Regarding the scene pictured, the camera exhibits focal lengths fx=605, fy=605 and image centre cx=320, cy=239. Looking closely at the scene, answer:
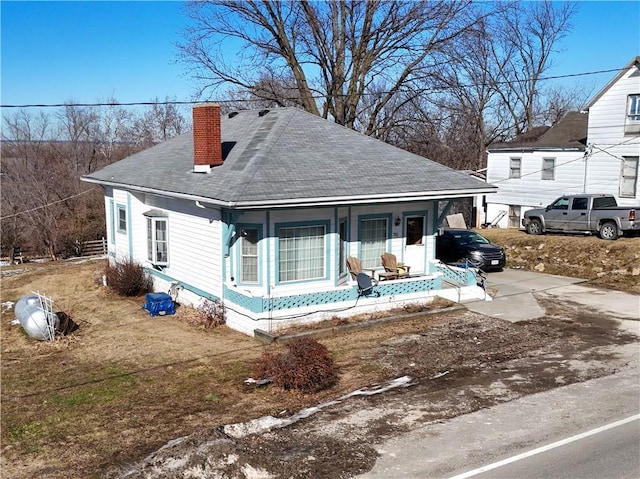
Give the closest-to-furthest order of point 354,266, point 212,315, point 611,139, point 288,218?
point 288,218, point 212,315, point 354,266, point 611,139

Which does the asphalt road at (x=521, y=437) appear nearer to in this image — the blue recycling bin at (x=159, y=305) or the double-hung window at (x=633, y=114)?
the blue recycling bin at (x=159, y=305)

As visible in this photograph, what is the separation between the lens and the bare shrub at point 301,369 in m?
11.8

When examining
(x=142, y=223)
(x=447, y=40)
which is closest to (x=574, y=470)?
(x=142, y=223)

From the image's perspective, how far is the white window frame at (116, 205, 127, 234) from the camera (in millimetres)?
22745

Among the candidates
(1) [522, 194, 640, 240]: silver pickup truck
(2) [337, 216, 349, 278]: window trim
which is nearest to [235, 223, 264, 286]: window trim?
(2) [337, 216, 349, 278]: window trim

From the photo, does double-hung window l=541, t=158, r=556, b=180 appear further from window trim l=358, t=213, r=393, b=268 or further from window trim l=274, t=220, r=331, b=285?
window trim l=274, t=220, r=331, b=285

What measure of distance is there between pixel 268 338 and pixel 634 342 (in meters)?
8.95

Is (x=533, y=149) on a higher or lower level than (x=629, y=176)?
higher

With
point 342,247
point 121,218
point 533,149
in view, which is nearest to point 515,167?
point 533,149

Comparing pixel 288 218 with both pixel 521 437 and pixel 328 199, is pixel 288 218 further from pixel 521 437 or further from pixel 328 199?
pixel 521 437

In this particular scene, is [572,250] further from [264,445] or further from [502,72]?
[502,72]

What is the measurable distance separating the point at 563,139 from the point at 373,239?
18.0m

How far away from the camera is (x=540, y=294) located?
20047 mm

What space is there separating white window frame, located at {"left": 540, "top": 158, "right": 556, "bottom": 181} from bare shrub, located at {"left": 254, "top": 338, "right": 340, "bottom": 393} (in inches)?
906
